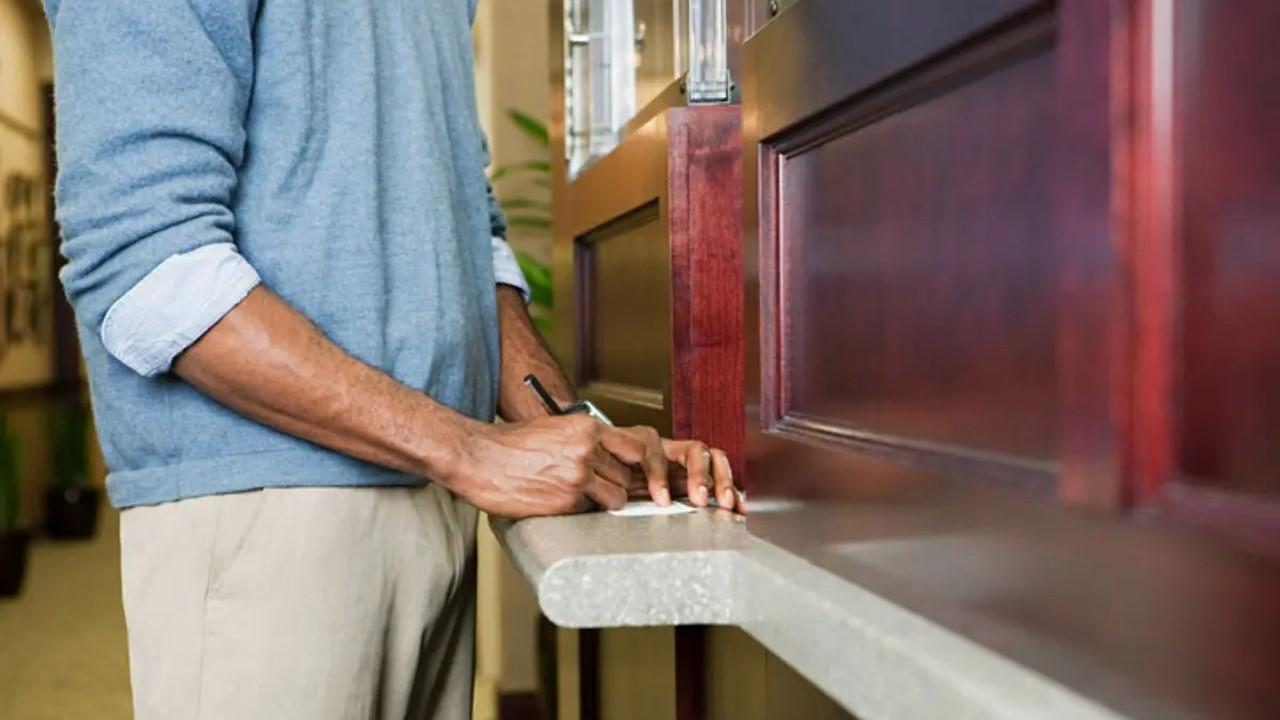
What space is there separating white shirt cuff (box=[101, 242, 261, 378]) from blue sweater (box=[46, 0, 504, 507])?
0.04ft

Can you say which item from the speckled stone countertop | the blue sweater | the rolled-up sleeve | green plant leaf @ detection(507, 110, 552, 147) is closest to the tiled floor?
green plant leaf @ detection(507, 110, 552, 147)

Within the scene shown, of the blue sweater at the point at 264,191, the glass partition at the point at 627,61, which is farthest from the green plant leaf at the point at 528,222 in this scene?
the blue sweater at the point at 264,191

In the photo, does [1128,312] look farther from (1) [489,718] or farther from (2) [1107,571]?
(1) [489,718]

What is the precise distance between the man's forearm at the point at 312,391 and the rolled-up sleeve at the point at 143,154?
3 cm

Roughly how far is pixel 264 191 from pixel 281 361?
18 cm

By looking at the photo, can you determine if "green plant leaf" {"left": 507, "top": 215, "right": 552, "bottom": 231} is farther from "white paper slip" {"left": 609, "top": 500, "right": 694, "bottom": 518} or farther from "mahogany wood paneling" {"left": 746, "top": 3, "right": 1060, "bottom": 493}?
"mahogany wood paneling" {"left": 746, "top": 3, "right": 1060, "bottom": 493}

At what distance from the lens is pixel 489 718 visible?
3.91 meters

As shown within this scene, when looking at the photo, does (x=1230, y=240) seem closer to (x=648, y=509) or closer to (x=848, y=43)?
(x=848, y=43)

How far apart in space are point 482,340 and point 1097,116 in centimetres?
101

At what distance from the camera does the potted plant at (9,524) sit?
231 inches

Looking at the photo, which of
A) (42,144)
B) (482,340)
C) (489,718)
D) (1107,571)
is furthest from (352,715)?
(42,144)

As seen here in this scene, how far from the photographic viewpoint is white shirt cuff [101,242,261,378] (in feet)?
3.79

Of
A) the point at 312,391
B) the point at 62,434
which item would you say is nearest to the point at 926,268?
the point at 312,391

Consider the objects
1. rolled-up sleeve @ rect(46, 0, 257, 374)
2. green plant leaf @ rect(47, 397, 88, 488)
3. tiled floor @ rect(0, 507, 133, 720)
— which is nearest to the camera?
rolled-up sleeve @ rect(46, 0, 257, 374)
